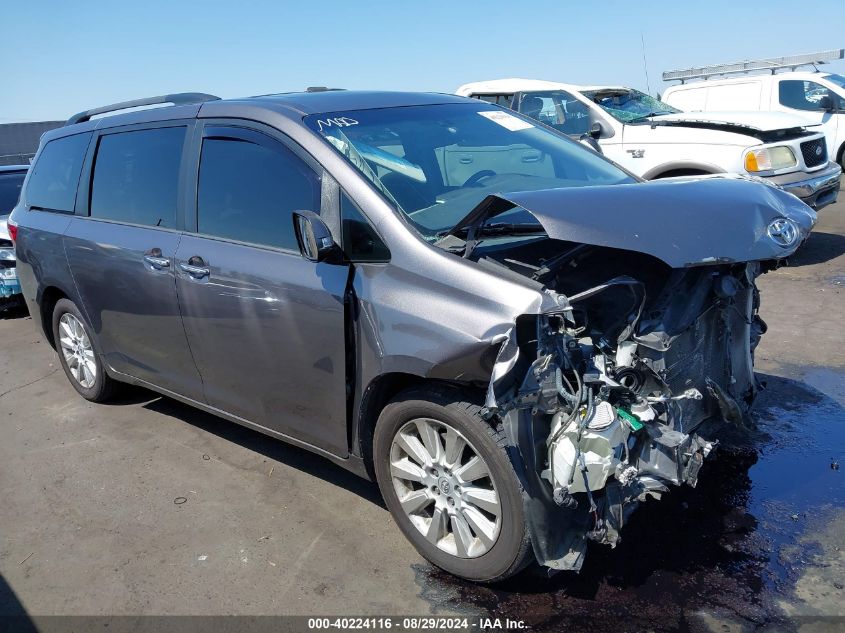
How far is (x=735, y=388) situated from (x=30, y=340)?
21.4 ft

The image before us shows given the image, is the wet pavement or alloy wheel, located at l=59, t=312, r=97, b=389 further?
alloy wheel, located at l=59, t=312, r=97, b=389

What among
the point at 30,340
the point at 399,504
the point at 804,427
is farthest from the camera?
the point at 30,340

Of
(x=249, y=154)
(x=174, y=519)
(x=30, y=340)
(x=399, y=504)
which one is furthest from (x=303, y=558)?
(x=30, y=340)

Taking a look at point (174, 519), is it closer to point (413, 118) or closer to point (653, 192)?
point (413, 118)

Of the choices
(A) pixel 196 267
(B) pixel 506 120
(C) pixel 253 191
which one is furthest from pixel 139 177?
(B) pixel 506 120

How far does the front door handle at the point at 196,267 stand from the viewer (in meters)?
3.65

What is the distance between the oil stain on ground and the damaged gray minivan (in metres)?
0.21

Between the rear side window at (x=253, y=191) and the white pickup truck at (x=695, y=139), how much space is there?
4283 mm

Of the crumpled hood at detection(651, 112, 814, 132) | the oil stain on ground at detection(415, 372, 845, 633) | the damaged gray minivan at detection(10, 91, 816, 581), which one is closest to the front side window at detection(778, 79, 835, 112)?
the crumpled hood at detection(651, 112, 814, 132)

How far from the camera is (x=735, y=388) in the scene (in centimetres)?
338

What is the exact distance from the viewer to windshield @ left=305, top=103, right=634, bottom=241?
3.22 metres

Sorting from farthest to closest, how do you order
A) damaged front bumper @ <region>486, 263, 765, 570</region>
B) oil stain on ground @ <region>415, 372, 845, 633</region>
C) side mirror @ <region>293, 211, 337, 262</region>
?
side mirror @ <region>293, 211, 337, 262</region> → oil stain on ground @ <region>415, 372, 845, 633</region> → damaged front bumper @ <region>486, 263, 765, 570</region>

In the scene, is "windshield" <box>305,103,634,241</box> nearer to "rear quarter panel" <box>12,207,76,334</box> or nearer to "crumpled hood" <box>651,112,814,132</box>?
"rear quarter panel" <box>12,207,76,334</box>

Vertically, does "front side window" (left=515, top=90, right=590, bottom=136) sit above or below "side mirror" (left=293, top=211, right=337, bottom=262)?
above
